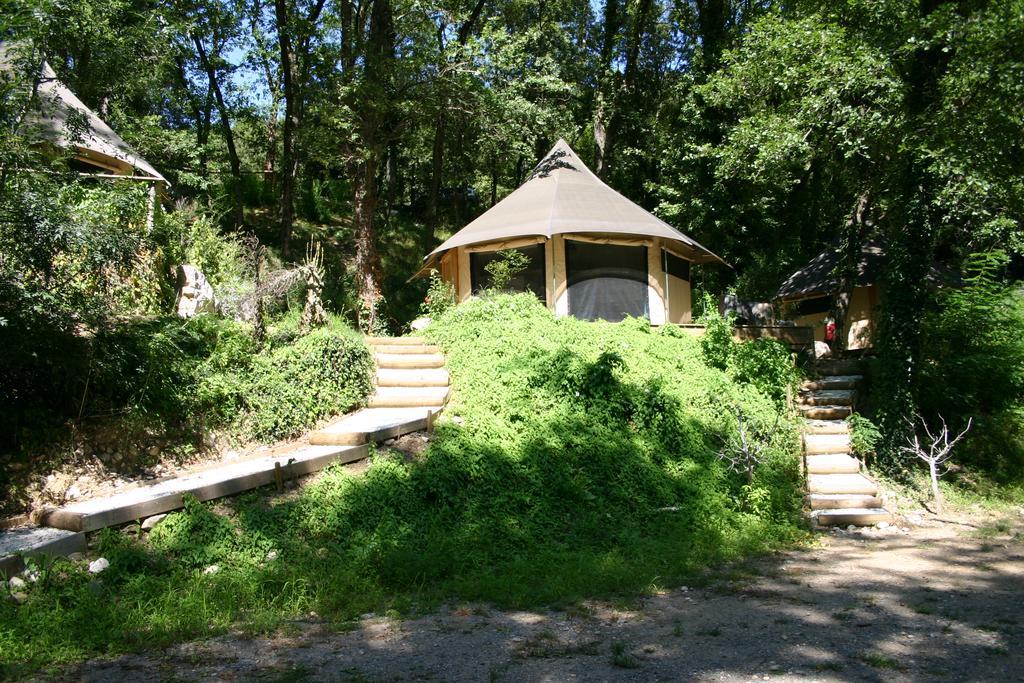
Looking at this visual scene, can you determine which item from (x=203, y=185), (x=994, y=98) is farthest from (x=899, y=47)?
(x=203, y=185)

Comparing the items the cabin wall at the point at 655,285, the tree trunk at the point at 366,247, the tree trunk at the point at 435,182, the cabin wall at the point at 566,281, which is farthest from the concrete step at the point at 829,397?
the tree trunk at the point at 435,182

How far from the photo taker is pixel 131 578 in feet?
18.1

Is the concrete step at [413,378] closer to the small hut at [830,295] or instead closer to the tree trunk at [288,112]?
the small hut at [830,295]

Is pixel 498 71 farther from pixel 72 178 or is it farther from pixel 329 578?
pixel 329 578

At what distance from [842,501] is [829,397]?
2656 millimetres

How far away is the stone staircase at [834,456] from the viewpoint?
28.6 feet

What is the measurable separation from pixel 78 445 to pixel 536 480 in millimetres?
4584

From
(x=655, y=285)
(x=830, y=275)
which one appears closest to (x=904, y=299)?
(x=655, y=285)

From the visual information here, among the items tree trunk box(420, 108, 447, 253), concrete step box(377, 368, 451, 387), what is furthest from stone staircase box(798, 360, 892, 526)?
tree trunk box(420, 108, 447, 253)

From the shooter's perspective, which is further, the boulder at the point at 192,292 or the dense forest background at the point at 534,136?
the boulder at the point at 192,292

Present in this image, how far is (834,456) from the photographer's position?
9.88 meters

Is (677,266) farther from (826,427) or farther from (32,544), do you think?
(32,544)

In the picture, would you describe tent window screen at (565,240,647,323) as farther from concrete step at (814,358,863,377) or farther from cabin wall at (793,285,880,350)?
cabin wall at (793,285,880,350)

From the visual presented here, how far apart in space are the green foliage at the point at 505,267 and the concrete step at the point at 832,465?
6246 millimetres
